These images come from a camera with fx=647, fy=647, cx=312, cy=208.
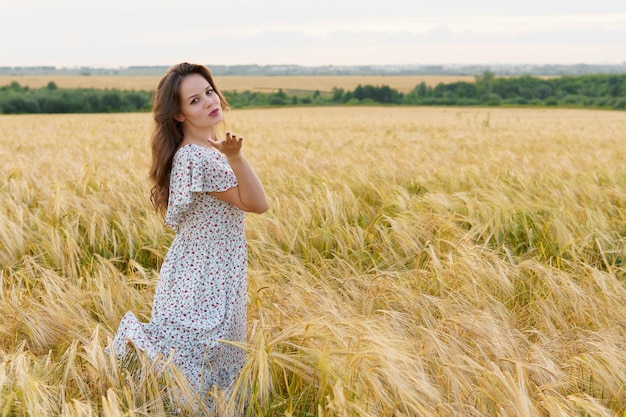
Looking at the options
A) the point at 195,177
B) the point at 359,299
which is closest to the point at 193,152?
the point at 195,177

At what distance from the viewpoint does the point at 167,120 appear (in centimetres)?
242

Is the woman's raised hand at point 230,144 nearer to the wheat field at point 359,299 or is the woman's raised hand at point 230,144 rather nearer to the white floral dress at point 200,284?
the white floral dress at point 200,284

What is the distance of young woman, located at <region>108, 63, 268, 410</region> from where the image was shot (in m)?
2.22

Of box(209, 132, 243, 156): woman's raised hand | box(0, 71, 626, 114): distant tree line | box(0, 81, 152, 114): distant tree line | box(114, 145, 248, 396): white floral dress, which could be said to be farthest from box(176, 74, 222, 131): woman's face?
box(0, 81, 152, 114): distant tree line

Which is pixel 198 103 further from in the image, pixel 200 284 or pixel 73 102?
pixel 73 102

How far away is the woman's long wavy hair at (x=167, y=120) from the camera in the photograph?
7.89 feet

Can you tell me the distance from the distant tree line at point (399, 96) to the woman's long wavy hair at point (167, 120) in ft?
155

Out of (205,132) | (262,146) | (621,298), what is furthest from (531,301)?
(262,146)

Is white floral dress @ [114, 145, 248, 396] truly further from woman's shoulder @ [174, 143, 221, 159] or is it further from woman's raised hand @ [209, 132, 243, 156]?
woman's raised hand @ [209, 132, 243, 156]

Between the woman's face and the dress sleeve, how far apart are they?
12 centimetres

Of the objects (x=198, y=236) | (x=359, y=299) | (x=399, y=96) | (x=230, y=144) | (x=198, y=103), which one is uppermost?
(x=198, y=103)

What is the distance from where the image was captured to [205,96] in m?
2.39

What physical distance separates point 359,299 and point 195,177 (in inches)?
38.9

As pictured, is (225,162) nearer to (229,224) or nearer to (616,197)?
(229,224)
